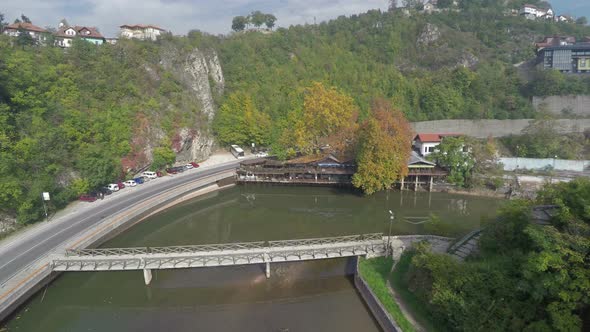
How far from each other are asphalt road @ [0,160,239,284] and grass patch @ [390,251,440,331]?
24.7 m

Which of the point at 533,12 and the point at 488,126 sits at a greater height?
the point at 533,12

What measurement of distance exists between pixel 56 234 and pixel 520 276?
106ft

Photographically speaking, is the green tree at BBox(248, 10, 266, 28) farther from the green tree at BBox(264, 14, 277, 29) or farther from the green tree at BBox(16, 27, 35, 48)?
the green tree at BBox(16, 27, 35, 48)

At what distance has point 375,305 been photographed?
1841cm

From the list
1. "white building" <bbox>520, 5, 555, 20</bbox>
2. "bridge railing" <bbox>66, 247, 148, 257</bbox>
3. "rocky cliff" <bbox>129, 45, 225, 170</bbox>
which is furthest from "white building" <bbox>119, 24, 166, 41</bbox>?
"white building" <bbox>520, 5, 555, 20</bbox>

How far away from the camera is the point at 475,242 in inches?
803

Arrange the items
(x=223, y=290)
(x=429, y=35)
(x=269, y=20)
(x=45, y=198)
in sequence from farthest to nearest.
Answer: (x=269, y=20) → (x=429, y=35) → (x=45, y=198) → (x=223, y=290)

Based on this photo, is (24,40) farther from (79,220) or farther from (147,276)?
(147,276)

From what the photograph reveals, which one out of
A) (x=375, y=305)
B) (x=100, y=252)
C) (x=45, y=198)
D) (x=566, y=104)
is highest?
(x=566, y=104)

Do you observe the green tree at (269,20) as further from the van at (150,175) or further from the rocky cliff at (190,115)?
the van at (150,175)

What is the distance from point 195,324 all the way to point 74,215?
19.6 m

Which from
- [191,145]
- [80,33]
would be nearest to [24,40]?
[80,33]

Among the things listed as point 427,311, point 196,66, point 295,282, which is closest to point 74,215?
point 295,282

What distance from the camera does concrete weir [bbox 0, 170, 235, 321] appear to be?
1867 centimetres
